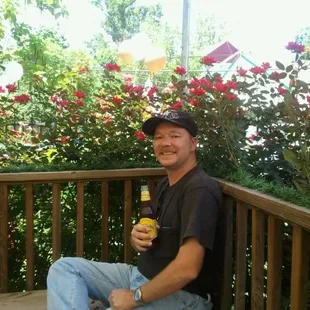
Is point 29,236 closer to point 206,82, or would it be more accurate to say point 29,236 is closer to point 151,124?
point 151,124

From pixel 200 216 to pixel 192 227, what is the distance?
6cm

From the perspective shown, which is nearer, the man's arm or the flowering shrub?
the man's arm

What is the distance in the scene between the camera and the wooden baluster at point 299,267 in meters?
1.24

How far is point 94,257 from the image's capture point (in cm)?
248

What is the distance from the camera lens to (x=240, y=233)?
1705mm

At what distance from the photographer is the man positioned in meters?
1.49

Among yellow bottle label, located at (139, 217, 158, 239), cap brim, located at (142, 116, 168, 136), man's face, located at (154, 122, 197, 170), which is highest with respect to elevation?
cap brim, located at (142, 116, 168, 136)

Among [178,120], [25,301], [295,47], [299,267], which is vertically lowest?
[25,301]

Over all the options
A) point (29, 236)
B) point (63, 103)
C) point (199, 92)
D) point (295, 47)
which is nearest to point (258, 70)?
point (295, 47)

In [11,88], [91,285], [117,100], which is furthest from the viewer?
[11,88]

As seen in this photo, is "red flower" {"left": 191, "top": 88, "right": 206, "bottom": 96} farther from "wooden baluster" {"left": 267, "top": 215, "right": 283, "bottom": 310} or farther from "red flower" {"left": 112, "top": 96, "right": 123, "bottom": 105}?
"wooden baluster" {"left": 267, "top": 215, "right": 283, "bottom": 310}

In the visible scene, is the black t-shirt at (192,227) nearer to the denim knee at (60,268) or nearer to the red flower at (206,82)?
the denim knee at (60,268)

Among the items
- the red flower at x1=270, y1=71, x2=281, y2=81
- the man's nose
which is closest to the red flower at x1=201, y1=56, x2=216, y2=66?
the red flower at x1=270, y1=71, x2=281, y2=81

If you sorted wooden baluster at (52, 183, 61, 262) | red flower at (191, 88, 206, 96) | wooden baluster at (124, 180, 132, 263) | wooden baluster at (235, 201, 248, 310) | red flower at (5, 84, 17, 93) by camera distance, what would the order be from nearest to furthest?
wooden baluster at (235, 201, 248, 310), red flower at (191, 88, 206, 96), wooden baluster at (52, 183, 61, 262), wooden baluster at (124, 180, 132, 263), red flower at (5, 84, 17, 93)
